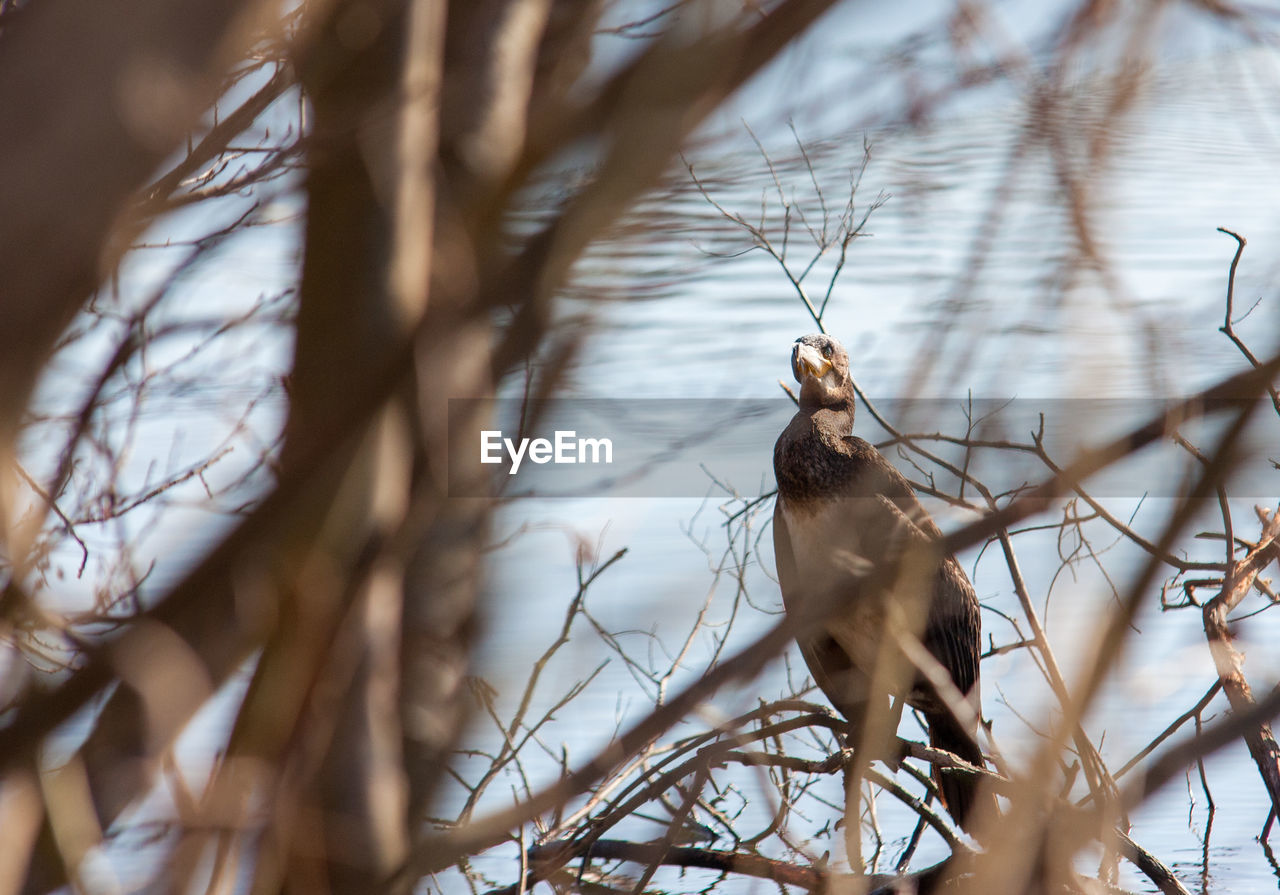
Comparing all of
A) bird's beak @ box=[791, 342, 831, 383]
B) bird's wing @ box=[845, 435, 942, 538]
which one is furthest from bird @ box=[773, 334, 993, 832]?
bird's wing @ box=[845, 435, 942, 538]

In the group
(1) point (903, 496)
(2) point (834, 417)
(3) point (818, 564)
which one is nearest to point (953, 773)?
(3) point (818, 564)

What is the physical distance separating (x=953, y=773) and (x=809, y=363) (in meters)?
1.15

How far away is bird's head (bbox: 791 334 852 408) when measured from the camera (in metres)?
3.05

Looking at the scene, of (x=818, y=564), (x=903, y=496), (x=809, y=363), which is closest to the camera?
(x=903, y=496)

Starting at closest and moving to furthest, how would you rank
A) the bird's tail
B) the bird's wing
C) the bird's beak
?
the bird's wing, the bird's tail, the bird's beak

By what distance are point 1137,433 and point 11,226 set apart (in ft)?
1.54

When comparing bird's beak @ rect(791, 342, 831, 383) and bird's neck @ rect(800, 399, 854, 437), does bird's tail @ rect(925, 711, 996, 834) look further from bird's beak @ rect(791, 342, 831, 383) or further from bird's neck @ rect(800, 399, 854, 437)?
bird's beak @ rect(791, 342, 831, 383)

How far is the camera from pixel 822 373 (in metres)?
3.09

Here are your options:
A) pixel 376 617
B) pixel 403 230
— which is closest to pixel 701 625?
pixel 376 617

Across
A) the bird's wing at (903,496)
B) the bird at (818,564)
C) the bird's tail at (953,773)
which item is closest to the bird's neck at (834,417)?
the bird at (818,564)

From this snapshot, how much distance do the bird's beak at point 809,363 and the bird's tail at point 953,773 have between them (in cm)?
95

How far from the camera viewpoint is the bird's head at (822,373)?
3.05m

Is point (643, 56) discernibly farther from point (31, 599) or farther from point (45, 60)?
point (31, 599)

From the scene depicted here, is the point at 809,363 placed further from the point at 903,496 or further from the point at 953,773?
the point at 903,496
